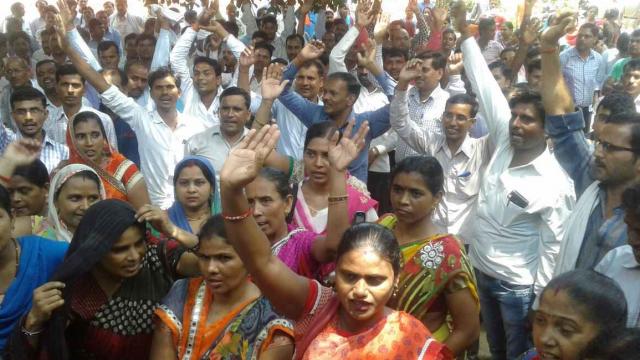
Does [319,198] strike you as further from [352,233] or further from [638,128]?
[638,128]

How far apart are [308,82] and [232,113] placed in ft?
3.31

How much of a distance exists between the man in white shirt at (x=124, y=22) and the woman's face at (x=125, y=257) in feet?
28.4

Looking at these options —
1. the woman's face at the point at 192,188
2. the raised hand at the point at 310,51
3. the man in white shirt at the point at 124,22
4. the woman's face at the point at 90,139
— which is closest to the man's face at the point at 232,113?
the raised hand at the point at 310,51

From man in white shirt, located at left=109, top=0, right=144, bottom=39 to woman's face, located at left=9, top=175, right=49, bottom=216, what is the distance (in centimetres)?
773

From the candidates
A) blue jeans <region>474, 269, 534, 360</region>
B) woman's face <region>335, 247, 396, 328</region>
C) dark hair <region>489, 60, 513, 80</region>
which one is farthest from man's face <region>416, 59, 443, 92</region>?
woman's face <region>335, 247, 396, 328</region>

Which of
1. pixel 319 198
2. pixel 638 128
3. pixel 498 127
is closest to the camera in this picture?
pixel 638 128

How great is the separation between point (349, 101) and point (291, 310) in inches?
111

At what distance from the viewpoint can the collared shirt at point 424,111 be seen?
5246 millimetres

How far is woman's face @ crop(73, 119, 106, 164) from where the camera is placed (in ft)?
13.1

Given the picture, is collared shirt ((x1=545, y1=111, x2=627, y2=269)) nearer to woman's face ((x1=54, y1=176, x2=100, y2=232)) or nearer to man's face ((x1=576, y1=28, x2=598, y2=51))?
woman's face ((x1=54, y1=176, x2=100, y2=232))

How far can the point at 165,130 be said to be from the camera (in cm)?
490

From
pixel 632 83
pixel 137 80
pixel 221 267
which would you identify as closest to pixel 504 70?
pixel 632 83

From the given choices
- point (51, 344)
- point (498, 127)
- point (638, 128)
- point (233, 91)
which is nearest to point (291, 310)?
point (51, 344)

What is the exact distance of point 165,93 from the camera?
4.99 metres
